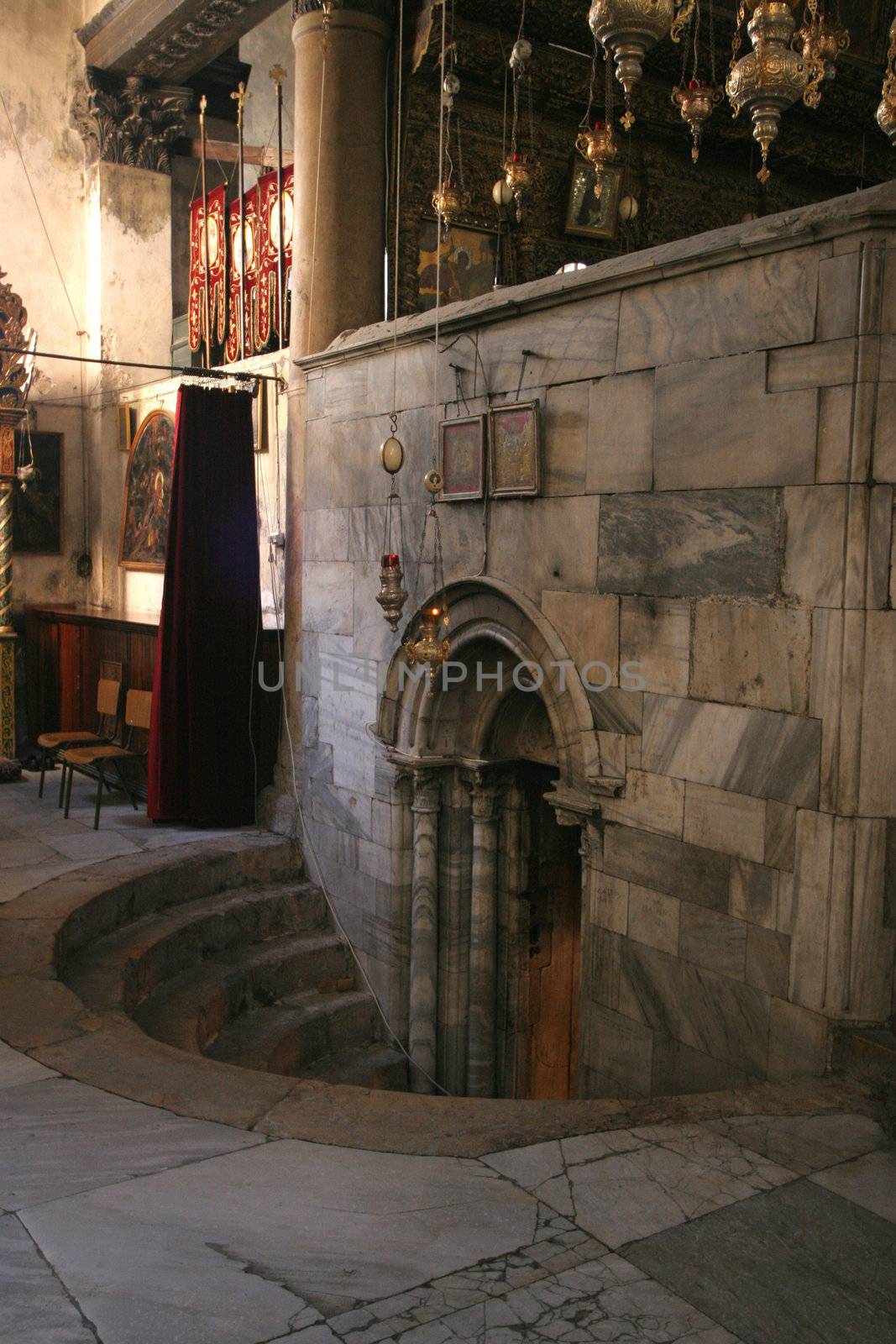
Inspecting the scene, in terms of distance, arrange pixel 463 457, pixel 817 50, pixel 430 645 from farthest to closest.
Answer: pixel 463 457, pixel 430 645, pixel 817 50

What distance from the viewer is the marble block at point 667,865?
4672 mm

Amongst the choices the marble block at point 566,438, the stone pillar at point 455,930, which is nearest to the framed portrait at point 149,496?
the stone pillar at point 455,930

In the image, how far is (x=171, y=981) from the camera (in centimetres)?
636

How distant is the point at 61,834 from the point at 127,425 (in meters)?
4.71

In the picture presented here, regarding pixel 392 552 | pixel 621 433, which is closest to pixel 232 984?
pixel 392 552

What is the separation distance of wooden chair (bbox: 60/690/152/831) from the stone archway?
236 centimetres

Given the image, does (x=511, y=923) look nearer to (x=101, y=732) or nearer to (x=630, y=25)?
(x=101, y=732)

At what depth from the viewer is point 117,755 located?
797 cm

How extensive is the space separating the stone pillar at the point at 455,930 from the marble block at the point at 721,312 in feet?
8.92

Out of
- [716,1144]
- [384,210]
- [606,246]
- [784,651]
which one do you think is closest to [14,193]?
[384,210]

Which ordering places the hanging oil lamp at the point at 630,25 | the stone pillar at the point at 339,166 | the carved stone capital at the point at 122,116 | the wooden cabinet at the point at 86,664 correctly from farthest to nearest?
the carved stone capital at the point at 122,116
the wooden cabinet at the point at 86,664
the stone pillar at the point at 339,166
the hanging oil lamp at the point at 630,25

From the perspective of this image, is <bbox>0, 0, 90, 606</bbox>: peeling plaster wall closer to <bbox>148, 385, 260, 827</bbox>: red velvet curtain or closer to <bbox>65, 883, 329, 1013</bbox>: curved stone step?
<bbox>148, 385, 260, 827</bbox>: red velvet curtain

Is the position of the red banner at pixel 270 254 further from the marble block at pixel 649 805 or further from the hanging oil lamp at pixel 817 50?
the marble block at pixel 649 805

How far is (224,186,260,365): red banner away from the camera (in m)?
8.98
